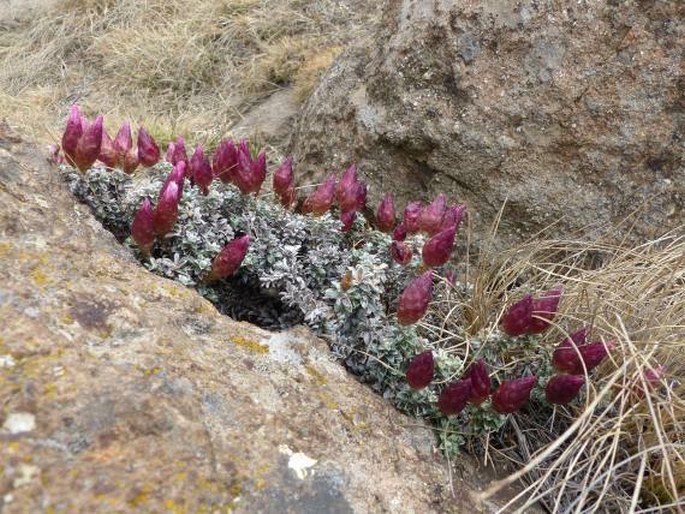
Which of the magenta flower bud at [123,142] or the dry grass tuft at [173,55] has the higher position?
the magenta flower bud at [123,142]

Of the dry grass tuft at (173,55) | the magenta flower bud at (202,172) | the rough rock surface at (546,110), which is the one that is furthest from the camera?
the dry grass tuft at (173,55)

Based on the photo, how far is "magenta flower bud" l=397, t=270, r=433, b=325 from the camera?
6.79 ft

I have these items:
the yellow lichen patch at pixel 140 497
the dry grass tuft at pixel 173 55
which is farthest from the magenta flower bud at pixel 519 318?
the dry grass tuft at pixel 173 55

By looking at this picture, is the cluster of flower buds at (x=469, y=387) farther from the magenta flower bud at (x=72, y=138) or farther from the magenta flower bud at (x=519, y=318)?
the magenta flower bud at (x=72, y=138)

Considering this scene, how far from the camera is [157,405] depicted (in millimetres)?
1459

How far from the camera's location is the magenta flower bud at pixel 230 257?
7.23ft

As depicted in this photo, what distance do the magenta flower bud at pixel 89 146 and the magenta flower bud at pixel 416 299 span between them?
1.05 metres

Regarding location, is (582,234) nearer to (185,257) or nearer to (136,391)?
(185,257)

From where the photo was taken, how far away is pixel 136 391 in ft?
4.81

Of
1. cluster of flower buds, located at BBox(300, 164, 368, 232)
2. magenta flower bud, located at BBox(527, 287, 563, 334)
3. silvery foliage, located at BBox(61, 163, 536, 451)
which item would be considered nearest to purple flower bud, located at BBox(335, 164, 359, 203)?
cluster of flower buds, located at BBox(300, 164, 368, 232)

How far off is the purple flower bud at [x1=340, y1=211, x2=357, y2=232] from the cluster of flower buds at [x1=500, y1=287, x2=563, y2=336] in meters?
0.67

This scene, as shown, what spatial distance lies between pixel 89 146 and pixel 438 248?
3.63 feet

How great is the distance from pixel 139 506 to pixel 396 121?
222 centimetres

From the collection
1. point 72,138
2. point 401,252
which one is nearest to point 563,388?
point 401,252
